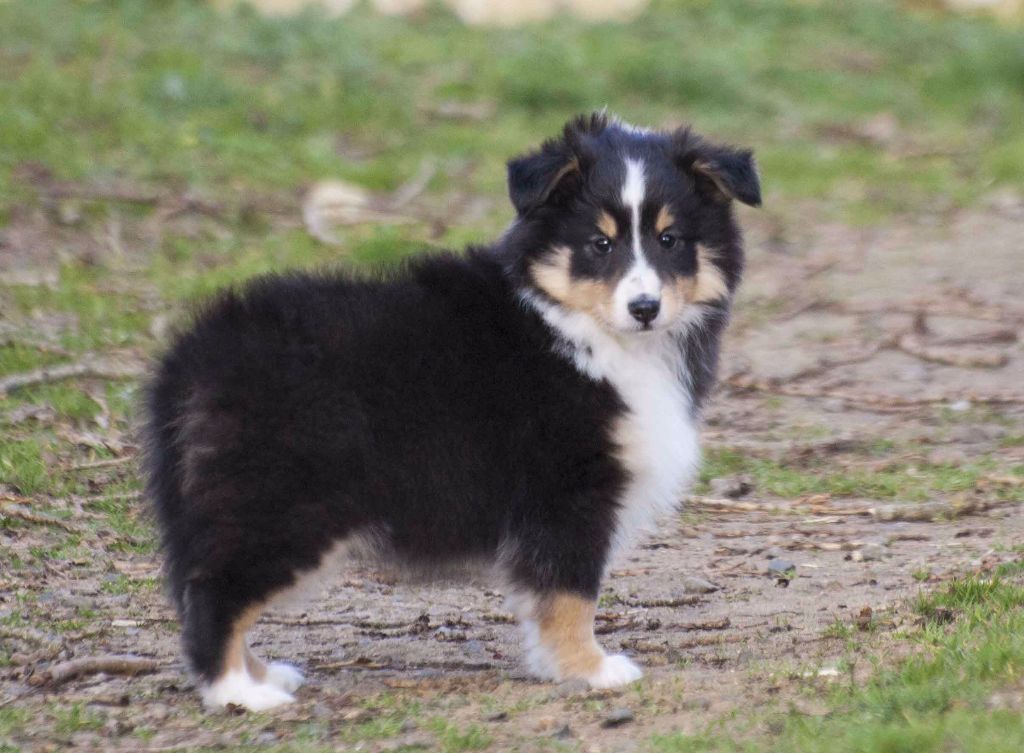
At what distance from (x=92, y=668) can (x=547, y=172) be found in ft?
6.47

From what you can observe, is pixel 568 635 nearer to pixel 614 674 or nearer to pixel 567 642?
pixel 567 642

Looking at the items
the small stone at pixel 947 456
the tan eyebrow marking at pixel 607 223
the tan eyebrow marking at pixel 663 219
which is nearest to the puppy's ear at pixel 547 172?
the tan eyebrow marking at pixel 607 223

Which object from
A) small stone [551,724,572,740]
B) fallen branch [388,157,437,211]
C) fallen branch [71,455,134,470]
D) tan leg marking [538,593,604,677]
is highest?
small stone [551,724,572,740]

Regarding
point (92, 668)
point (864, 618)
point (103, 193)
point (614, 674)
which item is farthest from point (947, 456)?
point (103, 193)

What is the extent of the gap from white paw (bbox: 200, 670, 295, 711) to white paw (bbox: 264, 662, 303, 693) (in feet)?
0.60

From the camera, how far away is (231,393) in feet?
14.7

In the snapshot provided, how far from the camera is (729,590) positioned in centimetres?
569

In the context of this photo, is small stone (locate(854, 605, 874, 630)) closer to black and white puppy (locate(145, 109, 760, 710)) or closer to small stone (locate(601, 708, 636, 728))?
black and white puppy (locate(145, 109, 760, 710))

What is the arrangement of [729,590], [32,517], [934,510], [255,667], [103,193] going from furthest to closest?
[103,193] < [934,510] < [32,517] < [729,590] < [255,667]

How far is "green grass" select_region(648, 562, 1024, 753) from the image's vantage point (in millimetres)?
3672

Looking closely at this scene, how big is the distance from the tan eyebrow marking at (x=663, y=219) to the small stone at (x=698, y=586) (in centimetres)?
141

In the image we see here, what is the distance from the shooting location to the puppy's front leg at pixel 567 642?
477cm

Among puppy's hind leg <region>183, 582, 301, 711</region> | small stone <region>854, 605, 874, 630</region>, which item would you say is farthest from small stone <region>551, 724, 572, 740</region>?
small stone <region>854, 605, 874, 630</region>

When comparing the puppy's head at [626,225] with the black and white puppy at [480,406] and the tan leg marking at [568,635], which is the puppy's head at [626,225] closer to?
the black and white puppy at [480,406]
